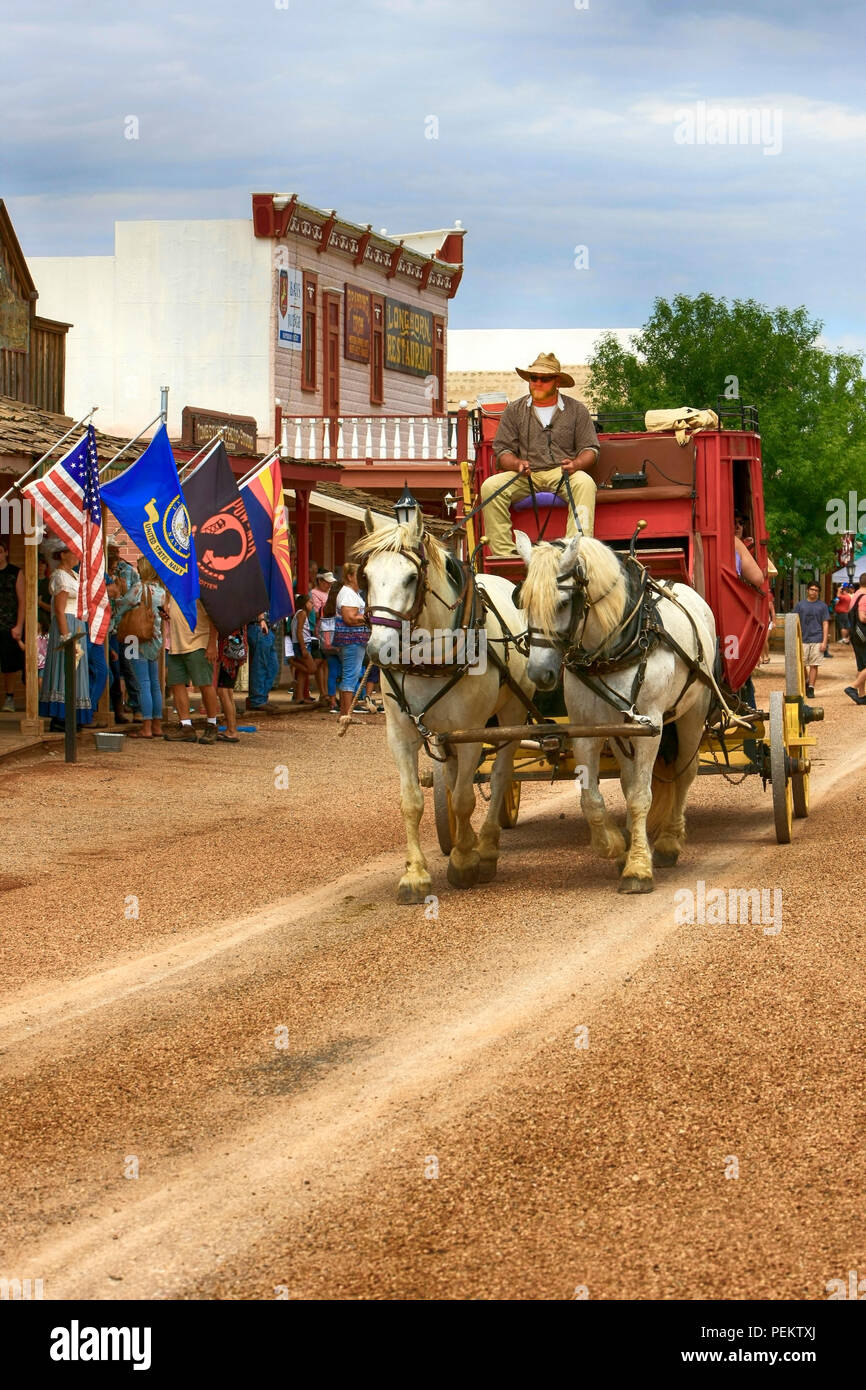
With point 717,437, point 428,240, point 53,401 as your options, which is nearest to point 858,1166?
point 717,437

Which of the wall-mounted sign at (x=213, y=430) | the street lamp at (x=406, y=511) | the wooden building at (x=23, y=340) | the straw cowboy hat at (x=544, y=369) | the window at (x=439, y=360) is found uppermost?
the window at (x=439, y=360)

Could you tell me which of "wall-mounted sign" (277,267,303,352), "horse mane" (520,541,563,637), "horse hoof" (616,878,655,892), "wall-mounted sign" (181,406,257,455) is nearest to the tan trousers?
"horse mane" (520,541,563,637)

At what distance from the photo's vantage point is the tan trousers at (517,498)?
34.7ft

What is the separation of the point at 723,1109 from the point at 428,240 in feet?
117

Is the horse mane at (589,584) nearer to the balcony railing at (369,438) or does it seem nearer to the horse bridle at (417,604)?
the horse bridle at (417,604)

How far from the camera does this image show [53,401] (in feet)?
79.0

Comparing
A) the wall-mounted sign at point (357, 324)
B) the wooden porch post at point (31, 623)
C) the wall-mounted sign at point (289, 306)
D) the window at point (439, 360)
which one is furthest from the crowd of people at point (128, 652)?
the window at point (439, 360)

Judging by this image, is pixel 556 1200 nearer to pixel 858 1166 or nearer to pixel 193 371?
pixel 858 1166

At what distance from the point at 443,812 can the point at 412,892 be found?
123 cm

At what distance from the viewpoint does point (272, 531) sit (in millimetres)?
19938

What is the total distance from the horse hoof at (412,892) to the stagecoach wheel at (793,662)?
11.6 ft

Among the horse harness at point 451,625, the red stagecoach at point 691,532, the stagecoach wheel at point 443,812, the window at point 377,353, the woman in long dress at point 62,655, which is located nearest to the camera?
the horse harness at point 451,625

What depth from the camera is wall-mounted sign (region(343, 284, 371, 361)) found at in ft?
113

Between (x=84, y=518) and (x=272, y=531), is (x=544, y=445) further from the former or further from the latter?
(x=272, y=531)
